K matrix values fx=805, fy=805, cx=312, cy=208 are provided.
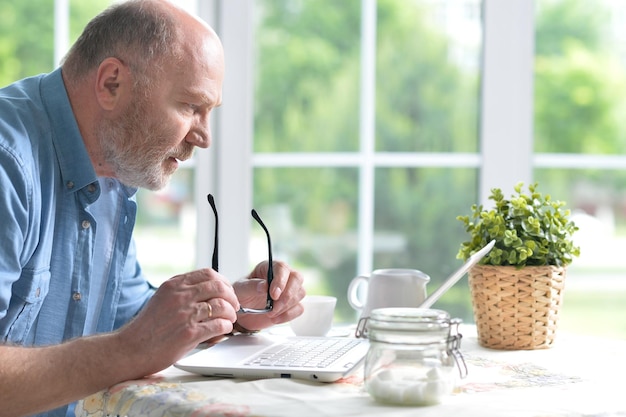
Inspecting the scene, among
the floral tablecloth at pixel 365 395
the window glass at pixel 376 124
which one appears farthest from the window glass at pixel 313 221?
the floral tablecloth at pixel 365 395

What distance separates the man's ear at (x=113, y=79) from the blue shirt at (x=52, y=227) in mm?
72

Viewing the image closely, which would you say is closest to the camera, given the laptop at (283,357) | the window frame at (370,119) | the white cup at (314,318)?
the laptop at (283,357)

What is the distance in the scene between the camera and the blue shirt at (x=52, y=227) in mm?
1308

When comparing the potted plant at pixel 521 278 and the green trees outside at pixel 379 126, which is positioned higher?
the green trees outside at pixel 379 126

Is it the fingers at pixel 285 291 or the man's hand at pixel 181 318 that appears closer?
the man's hand at pixel 181 318

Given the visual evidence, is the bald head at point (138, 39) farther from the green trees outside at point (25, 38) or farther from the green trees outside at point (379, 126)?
the green trees outside at point (25, 38)

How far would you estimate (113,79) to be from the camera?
5.01 feet

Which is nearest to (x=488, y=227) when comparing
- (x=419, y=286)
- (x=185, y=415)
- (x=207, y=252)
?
(x=419, y=286)

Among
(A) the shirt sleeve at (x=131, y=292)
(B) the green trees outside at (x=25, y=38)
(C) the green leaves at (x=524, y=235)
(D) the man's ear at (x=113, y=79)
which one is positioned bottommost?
(A) the shirt sleeve at (x=131, y=292)

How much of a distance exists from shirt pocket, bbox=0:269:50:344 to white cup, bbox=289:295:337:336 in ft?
1.51

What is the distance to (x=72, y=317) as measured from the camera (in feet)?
5.00

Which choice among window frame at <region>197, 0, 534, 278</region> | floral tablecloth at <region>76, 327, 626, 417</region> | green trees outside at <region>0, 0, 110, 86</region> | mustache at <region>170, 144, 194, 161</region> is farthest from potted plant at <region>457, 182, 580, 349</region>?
green trees outside at <region>0, 0, 110, 86</region>

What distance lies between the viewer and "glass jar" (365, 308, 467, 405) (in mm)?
1001

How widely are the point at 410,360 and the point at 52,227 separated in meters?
0.75
